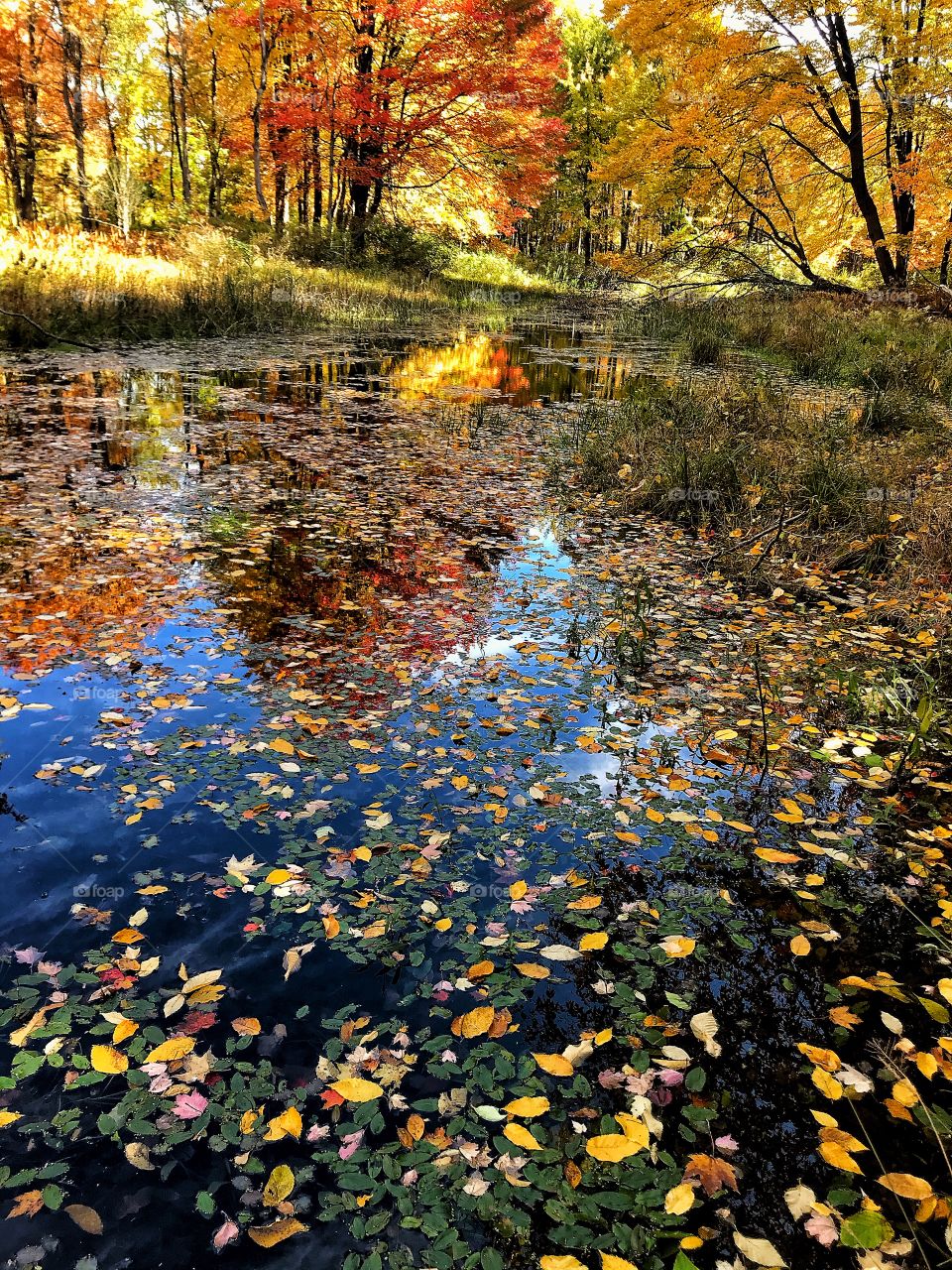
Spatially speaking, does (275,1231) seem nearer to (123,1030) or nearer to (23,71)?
(123,1030)

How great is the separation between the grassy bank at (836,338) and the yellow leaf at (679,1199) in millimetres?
9765

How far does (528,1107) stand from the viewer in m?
2.13

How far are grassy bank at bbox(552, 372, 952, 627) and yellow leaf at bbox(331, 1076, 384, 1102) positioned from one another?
15.8 feet

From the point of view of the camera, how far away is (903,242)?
1123 cm

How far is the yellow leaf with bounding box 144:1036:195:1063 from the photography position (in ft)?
7.27

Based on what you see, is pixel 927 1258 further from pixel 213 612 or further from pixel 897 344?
pixel 897 344

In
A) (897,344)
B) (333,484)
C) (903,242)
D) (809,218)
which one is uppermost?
(809,218)

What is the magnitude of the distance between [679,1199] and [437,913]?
1.21 metres

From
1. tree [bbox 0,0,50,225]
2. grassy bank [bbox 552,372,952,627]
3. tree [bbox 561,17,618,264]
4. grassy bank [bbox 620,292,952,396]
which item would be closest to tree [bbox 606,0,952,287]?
grassy bank [bbox 620,292,952,396]

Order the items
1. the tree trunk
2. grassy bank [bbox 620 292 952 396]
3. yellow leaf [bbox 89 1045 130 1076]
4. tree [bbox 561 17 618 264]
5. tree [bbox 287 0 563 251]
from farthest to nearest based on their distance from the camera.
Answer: tree [bbox 561 17 618 264], the tree trunk, tree [bbox 287 0 563 251], grassy bank [bbox 620 292 952 396], yellow leaf [bbox 89 1045 130 1076]

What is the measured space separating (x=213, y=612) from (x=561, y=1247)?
420 cm

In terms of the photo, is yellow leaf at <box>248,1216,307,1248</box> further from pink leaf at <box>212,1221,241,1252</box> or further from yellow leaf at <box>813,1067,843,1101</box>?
yellow leaf at <box>813,1067,843,1101</box>

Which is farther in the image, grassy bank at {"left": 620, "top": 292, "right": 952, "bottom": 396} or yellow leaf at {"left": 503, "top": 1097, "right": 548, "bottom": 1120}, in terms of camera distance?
grassy bank at {"left": 620, "top": 292, "right": 952, "bottom": 396}

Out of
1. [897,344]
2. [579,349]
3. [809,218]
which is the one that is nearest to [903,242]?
[897,344]
